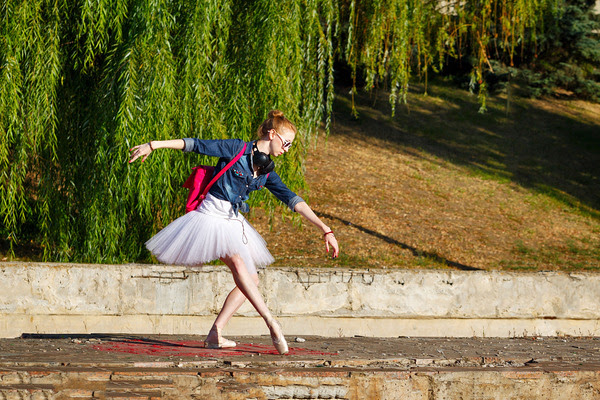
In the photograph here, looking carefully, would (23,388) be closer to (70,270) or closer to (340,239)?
(70,270)

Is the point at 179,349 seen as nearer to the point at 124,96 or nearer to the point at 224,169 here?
the point at 224,169

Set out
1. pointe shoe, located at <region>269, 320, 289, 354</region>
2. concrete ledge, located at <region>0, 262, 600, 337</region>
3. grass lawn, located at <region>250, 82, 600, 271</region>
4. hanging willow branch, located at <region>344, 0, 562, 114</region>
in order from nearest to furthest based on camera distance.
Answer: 1. pointe shoe, located at <region>269, 320, 289, 354</region>
2. concrete ledge, located at <region>0, 262, 600, 337</region>
3. hanging willow branch, located at <region>344, 0, 562, 114</region>
4. grass lawn, located at <region>250, 82, 600, 271</region>

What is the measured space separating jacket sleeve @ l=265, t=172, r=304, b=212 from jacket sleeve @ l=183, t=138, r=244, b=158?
40cm

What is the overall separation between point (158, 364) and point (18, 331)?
321cm

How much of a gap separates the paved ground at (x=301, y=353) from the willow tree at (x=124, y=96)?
261 cm

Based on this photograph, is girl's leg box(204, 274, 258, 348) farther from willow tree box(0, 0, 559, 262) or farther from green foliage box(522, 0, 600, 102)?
green foliage box(522, 0, 600, 102)

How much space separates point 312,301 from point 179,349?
233 centimetres

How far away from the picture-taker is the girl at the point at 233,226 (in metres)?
5.23

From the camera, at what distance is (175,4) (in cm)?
880

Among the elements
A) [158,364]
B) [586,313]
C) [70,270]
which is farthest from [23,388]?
[586,313]

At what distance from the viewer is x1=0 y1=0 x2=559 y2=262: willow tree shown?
8.40 metres

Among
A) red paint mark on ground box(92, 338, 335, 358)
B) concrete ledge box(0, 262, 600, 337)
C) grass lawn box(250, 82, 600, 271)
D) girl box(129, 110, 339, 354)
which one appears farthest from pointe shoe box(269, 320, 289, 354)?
grass lawn box(250, 82, 600, 271)

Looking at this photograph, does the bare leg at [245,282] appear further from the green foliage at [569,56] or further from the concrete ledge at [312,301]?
the green foliage at [569,56]

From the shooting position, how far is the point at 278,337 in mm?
5230
